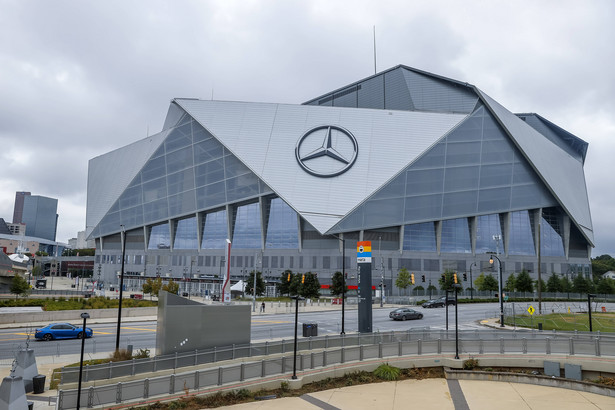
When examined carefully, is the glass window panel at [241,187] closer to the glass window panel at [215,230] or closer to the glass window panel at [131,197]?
the glass window panel at [215,230]

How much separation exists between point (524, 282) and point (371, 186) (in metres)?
31.3

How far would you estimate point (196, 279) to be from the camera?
96312 mm

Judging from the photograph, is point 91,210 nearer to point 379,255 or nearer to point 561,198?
point 379,255

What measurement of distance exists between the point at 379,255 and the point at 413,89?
3220cm

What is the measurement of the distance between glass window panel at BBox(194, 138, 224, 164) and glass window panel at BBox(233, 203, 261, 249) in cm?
1130

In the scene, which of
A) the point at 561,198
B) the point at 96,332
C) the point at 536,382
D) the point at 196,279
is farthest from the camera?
the point at 196,279

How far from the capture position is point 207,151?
90.0m

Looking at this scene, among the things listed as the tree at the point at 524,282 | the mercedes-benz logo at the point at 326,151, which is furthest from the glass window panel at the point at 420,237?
the mercedes-benz logo at the point at 326,151

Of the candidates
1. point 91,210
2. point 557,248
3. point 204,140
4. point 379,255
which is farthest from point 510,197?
point 91,210

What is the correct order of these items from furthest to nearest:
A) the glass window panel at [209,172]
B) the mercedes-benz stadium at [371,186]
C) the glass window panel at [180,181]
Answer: the glass window panel at [180,181]
the glass window panel at [209,172]
the mercedes-benz stadium at [371,186]

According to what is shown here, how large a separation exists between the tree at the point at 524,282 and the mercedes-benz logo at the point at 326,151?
35.2 meters

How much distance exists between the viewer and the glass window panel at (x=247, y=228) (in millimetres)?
89875

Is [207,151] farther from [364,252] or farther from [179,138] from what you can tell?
[364,252]

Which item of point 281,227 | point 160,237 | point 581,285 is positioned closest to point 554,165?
point 581,285
